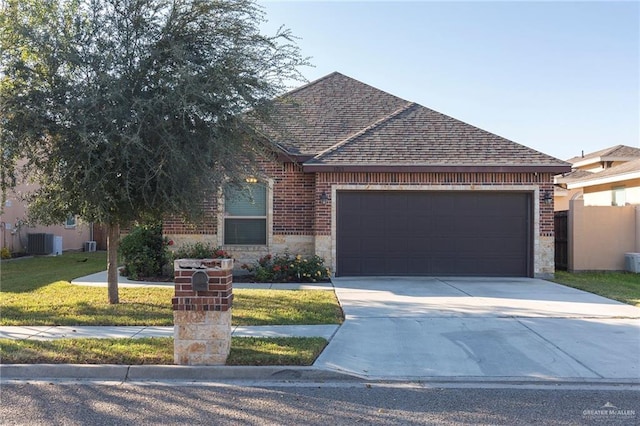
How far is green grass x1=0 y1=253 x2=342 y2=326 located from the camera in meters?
7.94

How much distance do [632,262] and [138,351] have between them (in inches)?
566

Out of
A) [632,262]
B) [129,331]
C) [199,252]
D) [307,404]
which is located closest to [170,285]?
[199,252]

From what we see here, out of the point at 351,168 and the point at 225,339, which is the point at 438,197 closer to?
the point at 351,168

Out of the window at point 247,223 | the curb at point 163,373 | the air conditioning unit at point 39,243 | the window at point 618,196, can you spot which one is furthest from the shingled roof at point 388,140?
the air conditioning unit at point 39,243

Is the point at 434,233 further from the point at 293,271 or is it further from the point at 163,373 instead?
the point at 163,373

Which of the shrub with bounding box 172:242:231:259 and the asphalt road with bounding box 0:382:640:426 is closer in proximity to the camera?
the asphalt road with bounding box 0:382:640:426

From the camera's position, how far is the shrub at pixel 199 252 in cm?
1248

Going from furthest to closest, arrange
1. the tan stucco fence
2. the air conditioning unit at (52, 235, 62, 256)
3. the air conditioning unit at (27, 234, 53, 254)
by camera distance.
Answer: the air conditioning unit at (52, 235, 62, 256) → the air conditioning unit at (27, 234, 53, 254) → the tan stucco fence

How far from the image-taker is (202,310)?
5.94 meters

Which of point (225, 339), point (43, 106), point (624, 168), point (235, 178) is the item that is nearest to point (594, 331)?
point (225, 339)

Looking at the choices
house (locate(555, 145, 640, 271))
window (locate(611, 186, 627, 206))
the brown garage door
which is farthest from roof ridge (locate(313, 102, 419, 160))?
window (locate(611, 186, 627, 206))

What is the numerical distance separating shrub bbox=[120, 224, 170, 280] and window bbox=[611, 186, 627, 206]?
16329 millimetres

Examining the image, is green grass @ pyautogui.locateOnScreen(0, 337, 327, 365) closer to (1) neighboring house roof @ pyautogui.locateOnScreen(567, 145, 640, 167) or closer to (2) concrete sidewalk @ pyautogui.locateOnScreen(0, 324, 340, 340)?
(2) concrete sidewalk @ pyautogui.locateOnScreen(0, 324, 340, 340)

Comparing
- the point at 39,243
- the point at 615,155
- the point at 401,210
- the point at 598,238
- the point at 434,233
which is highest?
the point at 615,155
